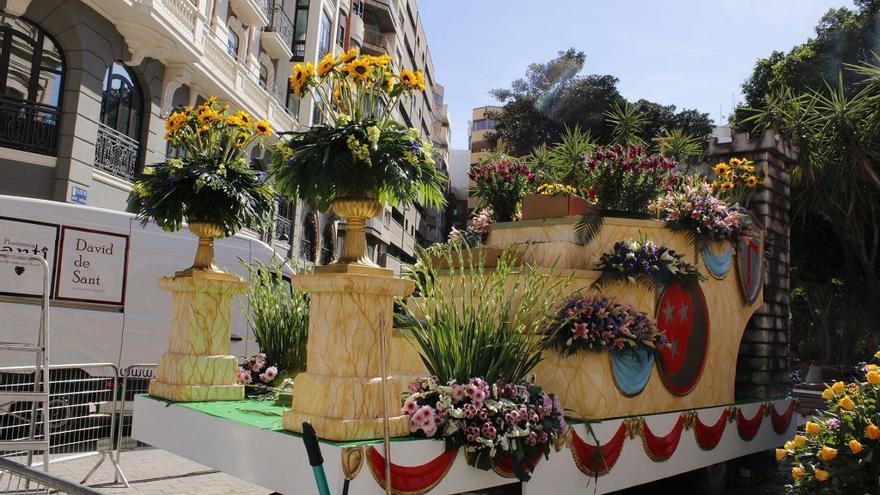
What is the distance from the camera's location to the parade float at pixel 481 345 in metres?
3.61

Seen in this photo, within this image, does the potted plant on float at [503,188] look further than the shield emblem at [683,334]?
Yes

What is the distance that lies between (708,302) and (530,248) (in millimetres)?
1739

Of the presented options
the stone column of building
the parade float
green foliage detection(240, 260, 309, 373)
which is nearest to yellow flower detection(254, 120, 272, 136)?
the parade float

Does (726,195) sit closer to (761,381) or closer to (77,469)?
(761,381)

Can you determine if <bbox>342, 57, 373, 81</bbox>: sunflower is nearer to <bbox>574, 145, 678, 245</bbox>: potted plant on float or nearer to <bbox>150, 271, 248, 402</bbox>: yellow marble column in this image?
<bbox>150, 271, 248, 402</bbox>: yellow marble column

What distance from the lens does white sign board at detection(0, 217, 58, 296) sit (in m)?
8.08

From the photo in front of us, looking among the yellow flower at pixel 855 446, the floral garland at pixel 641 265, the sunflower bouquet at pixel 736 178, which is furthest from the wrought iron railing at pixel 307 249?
the yellow flower at pixel 855 446

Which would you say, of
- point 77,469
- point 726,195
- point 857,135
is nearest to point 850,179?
point 857,135

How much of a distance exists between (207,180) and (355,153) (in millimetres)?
1825

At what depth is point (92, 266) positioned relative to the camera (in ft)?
28.5

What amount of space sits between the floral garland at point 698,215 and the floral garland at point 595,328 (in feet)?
4.13

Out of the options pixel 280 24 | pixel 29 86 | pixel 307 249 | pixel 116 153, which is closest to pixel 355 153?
pixel 29 86

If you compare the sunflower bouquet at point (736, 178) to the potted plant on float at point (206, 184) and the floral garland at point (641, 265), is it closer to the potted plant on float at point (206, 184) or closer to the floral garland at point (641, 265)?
the floral garland at point (641, 265)

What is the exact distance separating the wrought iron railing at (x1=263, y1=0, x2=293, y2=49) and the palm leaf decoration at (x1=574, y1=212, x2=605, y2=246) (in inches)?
802
